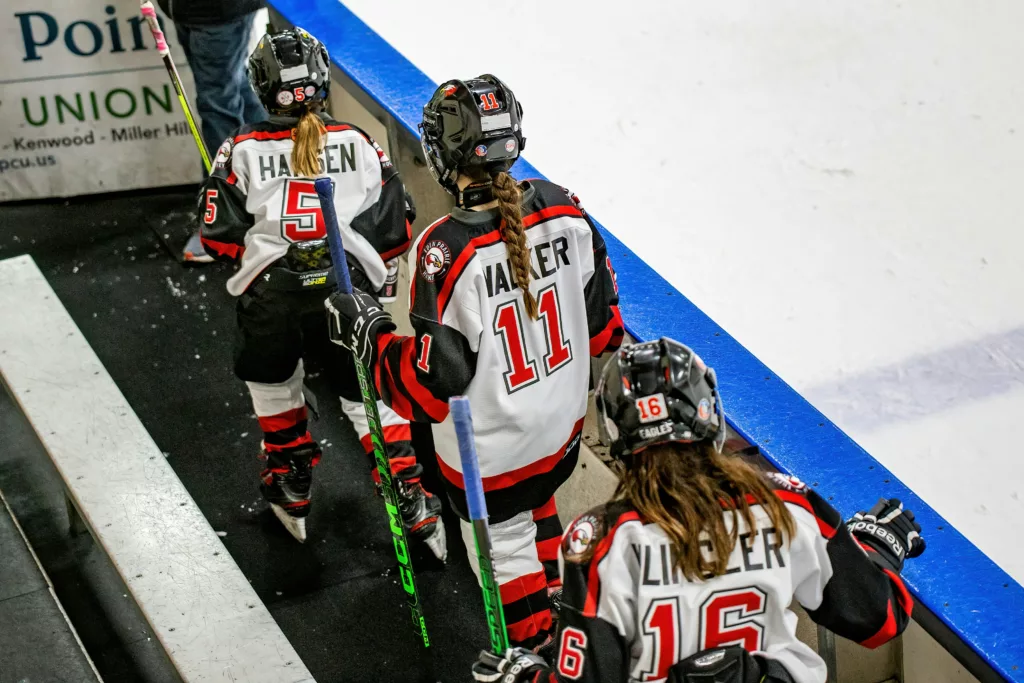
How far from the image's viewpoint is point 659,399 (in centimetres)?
146

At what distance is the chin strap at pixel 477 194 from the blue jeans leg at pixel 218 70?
201 centimetres

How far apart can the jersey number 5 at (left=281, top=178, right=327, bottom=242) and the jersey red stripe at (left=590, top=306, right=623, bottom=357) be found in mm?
696

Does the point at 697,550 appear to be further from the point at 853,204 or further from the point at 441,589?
the point at 853,204

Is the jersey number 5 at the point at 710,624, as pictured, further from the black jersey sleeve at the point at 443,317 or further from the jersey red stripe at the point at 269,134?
the jersey red stripe at the point at 269,134

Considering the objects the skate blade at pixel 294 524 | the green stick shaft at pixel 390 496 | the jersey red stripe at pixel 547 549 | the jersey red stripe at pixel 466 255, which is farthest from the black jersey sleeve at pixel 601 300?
the skate blade at pixel 294 524

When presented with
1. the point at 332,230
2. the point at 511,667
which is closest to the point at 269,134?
the point at 332,230

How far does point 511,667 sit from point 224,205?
4.16ft

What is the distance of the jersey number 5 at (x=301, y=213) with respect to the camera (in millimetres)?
2510

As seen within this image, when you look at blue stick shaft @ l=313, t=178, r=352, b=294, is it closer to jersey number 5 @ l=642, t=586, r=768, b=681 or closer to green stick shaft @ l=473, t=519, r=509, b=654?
green stick shaft @ l=473, t=519, r=509, b=654

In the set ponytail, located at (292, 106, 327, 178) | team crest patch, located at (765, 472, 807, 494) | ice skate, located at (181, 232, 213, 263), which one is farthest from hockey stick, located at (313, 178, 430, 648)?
ice skate, located at (181, 232, 213, 263)

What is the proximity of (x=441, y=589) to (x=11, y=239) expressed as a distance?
224 centimetres

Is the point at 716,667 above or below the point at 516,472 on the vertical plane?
above

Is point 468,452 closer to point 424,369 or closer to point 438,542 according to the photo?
point 424,369

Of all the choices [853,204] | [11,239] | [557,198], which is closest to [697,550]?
[557,198]
